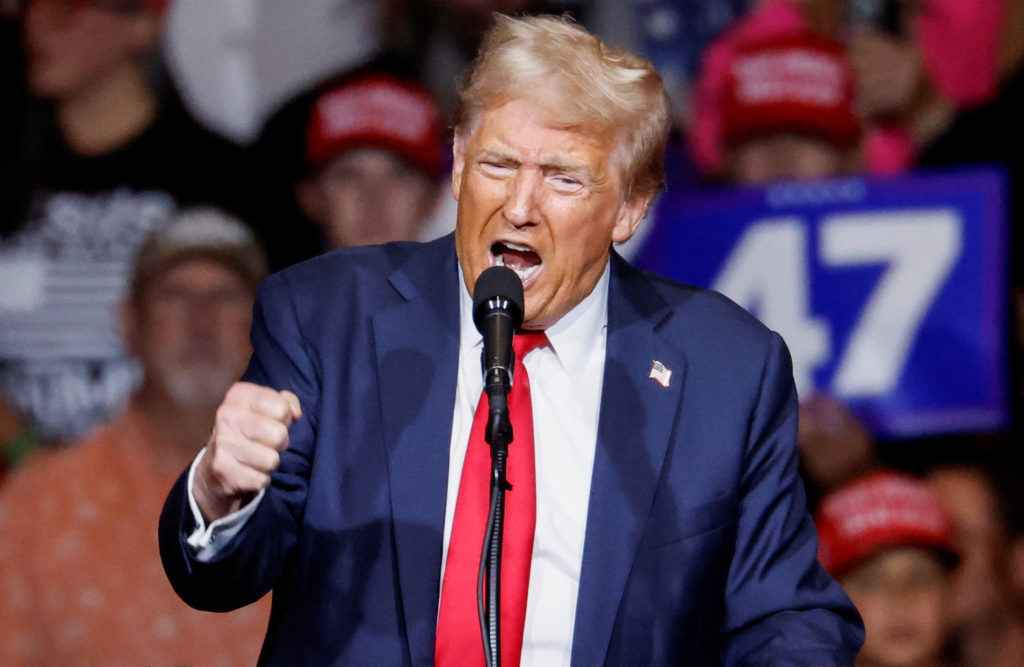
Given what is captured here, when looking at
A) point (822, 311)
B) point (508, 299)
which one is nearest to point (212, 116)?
point (822, 311)

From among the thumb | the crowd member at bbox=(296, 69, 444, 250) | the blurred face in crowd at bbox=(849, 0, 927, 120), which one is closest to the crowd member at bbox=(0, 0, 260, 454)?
the crowd member at bbox=(296, 69, 444, 250)

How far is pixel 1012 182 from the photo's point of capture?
387cm

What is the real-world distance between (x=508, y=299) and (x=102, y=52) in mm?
2857

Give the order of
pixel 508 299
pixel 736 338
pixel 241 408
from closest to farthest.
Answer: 1. pixel 241 408
2. pixel 508 299
3. pixel 736 338

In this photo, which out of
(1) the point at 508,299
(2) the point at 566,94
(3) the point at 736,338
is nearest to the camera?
(1) the point at 508,299

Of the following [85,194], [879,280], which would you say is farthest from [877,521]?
[85,194]

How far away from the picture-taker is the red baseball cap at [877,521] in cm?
371

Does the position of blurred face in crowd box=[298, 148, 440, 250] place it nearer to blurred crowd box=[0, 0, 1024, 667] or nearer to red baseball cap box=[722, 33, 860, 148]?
blurred crowd box=[0, 0, 1024, 667]

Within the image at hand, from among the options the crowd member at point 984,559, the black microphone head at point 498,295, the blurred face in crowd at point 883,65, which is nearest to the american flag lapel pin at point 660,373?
the black microphone head at point 498,295

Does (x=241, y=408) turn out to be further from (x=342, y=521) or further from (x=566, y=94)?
(x=566, y=94)

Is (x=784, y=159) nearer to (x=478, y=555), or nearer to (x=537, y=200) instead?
(x=537, y=200)

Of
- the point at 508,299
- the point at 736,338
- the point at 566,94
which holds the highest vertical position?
the point at 566,94

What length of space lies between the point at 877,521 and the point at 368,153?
1.98 m

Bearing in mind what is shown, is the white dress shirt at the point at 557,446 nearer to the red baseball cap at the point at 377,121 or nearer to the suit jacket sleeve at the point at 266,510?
the suit jacket sleeve at the point at 266,510
